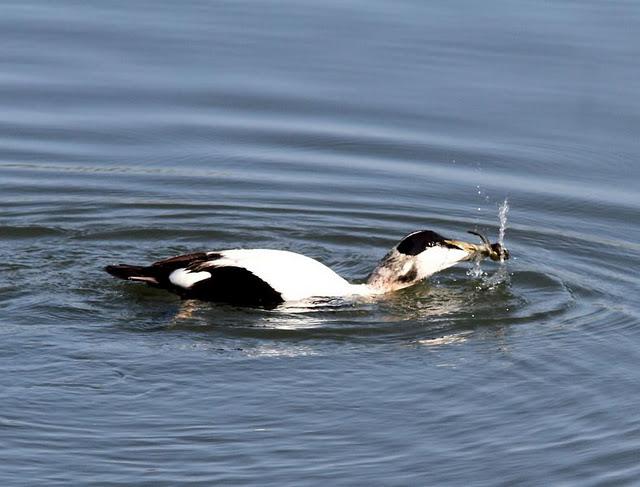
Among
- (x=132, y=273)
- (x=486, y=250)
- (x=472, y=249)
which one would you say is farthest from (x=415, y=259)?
(x=132, y=273)

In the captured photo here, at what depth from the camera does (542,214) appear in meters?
13.2

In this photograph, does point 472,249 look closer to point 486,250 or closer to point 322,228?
point 486,250

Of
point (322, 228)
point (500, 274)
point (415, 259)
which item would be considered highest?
point (322, 228)

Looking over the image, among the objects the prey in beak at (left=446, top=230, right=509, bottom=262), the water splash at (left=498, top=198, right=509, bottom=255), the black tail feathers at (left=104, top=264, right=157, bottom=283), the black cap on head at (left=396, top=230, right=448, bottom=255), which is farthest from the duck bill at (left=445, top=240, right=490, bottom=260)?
the black tail feathers at (left=104, top=264, right=157, bottom=283)

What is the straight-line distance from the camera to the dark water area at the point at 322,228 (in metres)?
8.51

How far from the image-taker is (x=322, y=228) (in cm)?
1274

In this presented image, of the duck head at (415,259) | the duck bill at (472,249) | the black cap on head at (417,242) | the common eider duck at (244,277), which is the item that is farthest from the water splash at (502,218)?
the common eider duck at (244,277)

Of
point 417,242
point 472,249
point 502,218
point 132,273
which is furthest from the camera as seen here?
point 502,218

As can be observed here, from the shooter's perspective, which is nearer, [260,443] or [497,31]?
[260,443]

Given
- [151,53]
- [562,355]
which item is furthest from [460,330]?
[151,53]

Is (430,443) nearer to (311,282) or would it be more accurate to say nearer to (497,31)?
(311,282)

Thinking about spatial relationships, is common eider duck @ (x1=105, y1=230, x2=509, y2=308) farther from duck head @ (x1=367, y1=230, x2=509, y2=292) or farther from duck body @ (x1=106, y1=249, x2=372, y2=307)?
duck head @ (x1=367, y1=230, x2=509, y2=292)

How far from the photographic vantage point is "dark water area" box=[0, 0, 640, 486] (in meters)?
8.51

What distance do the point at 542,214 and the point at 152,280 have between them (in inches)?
156
